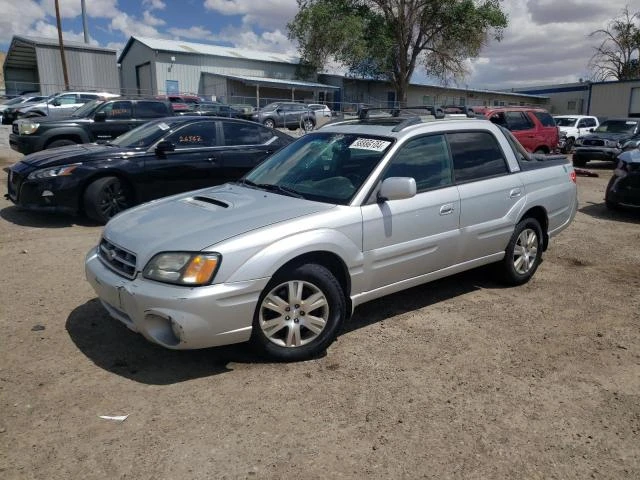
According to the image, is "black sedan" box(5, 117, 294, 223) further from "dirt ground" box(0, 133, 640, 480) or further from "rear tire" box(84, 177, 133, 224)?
"dirt ground" box(0, 133, 640, 480)

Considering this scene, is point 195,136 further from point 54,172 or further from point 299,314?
point 299,314

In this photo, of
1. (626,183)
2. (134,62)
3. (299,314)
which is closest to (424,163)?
(299,314)

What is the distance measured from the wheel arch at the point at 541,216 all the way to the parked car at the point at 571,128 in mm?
19335

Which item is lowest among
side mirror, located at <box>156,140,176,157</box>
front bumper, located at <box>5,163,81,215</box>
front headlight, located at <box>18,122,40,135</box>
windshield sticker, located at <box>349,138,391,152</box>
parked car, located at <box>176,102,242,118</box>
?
front bumper, located at <box>5,163,81,215</box>

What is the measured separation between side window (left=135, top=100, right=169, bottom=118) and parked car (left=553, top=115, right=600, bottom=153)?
54.9 ft

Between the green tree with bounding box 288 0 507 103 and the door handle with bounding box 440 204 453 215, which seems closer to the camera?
the door handle with bounding box 440 204 453 215

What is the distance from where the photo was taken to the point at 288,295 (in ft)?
11.9

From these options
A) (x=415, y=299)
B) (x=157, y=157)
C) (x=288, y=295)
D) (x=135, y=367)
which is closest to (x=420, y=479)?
(x=288, y=295)

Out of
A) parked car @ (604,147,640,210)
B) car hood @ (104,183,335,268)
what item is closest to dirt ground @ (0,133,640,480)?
car hood @ (104,183,335,268)

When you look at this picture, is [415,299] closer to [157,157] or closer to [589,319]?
[589,319]

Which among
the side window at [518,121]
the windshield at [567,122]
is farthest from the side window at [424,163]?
the windshield at [567,122]

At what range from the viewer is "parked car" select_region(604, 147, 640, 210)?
8773 millimetres

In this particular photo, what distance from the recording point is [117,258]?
3.71 m

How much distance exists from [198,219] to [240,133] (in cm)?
512
